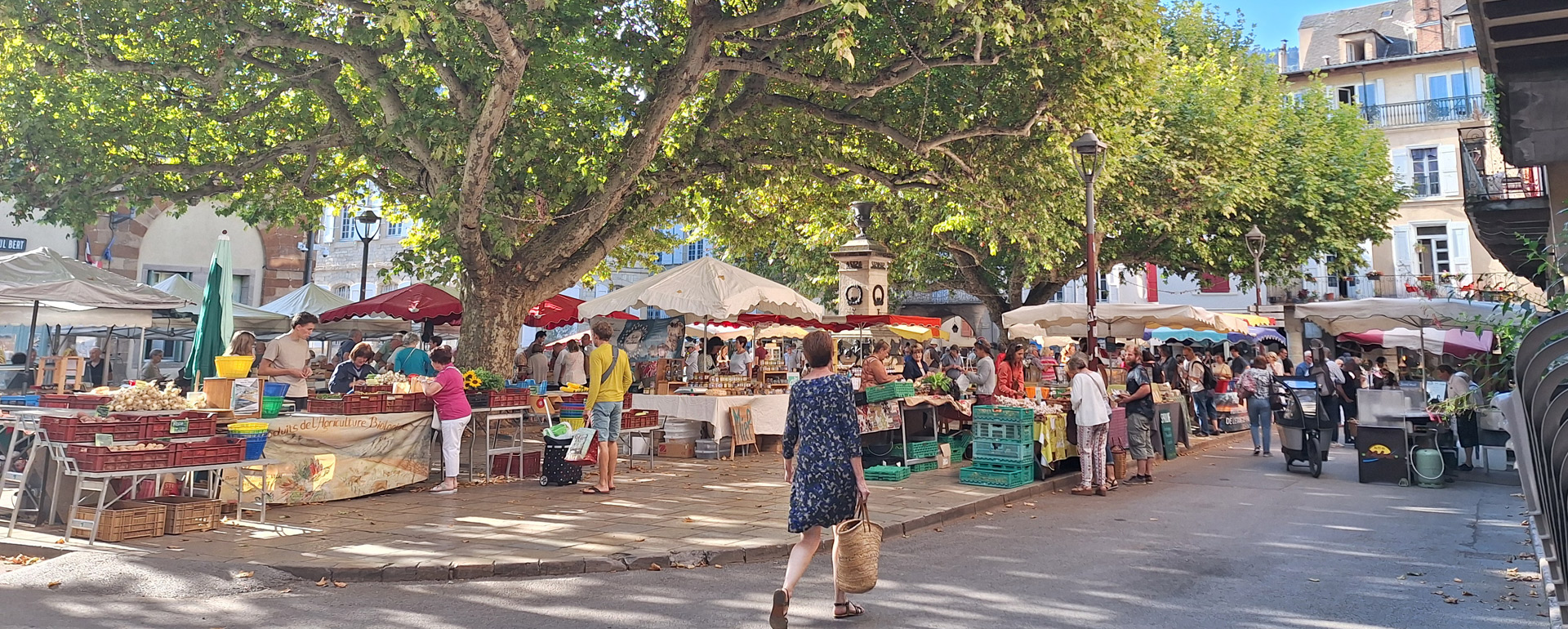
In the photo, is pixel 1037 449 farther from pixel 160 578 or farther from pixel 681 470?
pixel 160 578

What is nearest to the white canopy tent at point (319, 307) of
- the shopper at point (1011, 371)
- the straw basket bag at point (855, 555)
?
the shopper at point (1011, 371)

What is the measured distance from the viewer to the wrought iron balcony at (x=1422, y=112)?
35094mm

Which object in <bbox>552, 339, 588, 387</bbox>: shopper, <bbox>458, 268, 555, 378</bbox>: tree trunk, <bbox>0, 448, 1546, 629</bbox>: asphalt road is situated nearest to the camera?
<bbox>0, 448, 1546, 629</bbox>: asphalt road

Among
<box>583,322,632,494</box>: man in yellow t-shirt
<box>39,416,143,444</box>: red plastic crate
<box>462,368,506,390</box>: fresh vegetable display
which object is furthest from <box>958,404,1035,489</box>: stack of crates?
<box>39,416,143,444</box>: red plastic crate

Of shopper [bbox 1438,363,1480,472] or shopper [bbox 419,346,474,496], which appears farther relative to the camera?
shopper [bbox 1438,363,1480,472]

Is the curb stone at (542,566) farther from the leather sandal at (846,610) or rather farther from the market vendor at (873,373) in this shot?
the market vendor at (873,373)

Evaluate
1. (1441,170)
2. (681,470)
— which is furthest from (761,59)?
(1441,170)

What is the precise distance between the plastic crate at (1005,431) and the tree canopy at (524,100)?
4397 mm

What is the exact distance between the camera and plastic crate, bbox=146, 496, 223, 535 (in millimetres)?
7535

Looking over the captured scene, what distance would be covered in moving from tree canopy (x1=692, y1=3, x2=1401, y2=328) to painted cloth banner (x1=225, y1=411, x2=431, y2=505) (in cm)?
649

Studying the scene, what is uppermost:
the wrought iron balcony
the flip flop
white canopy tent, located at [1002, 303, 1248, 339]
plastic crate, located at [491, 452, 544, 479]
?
the wrought iron balcony

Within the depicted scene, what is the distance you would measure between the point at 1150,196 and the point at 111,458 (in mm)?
21383

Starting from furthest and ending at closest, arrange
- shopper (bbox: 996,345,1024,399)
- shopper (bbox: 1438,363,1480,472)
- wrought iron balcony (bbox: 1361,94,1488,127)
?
wrought iron balcony (bbox: 1361,94,1488,127) → shopper (bbox: 996,345,1024,399) → shopper (bbox: 1438,363,1480,472)

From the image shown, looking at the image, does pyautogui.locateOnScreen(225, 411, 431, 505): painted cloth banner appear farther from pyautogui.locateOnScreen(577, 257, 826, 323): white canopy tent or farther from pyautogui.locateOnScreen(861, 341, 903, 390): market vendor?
pyautogui.locateOnScreen(861, 341, 903, 390): market vendor
